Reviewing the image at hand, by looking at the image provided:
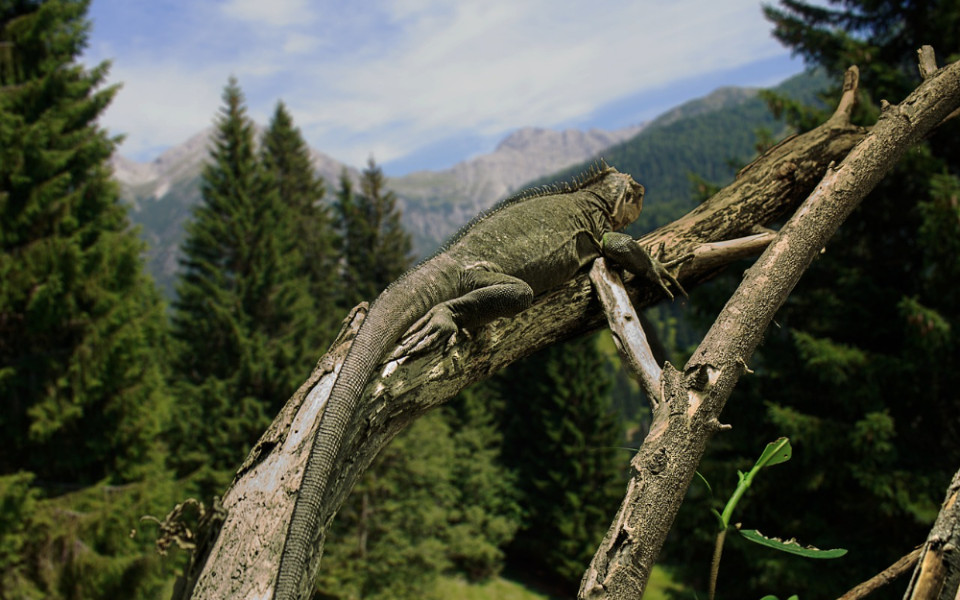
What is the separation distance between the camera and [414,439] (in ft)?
65.8

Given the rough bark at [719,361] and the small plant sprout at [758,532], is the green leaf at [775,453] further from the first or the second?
the rough bark at [719,361]

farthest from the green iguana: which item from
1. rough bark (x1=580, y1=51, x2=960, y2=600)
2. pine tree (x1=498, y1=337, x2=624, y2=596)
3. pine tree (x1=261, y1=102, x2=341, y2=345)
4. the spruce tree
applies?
pine tree (x1=261, y1=102, x2=341, y2=345)

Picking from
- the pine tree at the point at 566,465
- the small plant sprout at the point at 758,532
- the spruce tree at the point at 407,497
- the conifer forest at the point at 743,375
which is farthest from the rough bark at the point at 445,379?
the pine tree at the point at 566,465

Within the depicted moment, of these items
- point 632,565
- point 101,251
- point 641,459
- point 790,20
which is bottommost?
point 632,565

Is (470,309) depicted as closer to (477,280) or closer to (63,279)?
(477,280)

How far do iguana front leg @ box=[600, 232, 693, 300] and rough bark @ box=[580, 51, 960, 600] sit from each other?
111cm

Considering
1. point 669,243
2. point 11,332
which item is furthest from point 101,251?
point 669,243

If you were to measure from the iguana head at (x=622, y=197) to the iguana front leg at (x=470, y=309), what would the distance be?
1.82 meters

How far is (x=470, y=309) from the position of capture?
347 cm

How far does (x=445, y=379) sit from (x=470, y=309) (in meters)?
0.65

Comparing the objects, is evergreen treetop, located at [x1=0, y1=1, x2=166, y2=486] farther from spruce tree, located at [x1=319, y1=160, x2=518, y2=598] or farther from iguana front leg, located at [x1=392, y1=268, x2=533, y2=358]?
iguana front leg, located at [x1=392, y1=268, x2=533, y2=358]

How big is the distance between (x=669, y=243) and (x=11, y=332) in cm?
1297

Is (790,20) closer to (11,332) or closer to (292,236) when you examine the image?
(11,332)

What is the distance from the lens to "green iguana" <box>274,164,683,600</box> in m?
2.30
